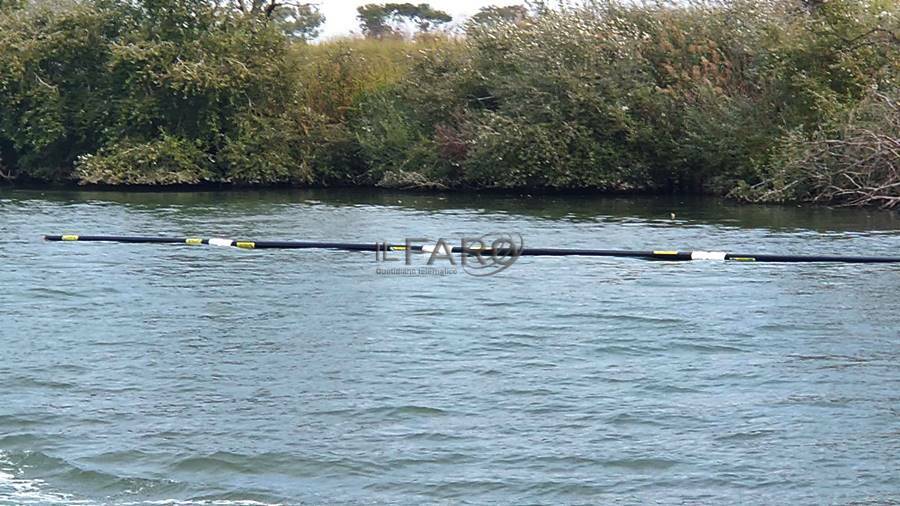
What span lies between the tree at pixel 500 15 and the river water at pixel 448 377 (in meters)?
14.3

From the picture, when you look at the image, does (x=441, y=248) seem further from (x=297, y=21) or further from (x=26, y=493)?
(x=297, y=21)

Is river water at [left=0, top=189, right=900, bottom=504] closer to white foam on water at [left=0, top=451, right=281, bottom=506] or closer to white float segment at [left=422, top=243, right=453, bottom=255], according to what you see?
white foam on water at [left=0, top=451, right=281, bottom=506]

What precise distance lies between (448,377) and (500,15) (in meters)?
24.6

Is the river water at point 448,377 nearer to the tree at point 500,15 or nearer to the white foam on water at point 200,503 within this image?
the white foam on water at point 200,503

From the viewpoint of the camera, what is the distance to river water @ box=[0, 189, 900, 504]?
31.7 ft

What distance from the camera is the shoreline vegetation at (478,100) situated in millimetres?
28219

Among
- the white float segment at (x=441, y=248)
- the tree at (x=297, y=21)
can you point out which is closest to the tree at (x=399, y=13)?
the tree at (x=297, y=21)

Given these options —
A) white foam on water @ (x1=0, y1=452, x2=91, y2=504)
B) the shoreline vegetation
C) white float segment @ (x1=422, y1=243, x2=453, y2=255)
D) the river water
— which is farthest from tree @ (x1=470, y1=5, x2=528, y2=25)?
white foam on water @ (x1=0, y1=452, x2=91, y2=504)

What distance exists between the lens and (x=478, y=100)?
109ft

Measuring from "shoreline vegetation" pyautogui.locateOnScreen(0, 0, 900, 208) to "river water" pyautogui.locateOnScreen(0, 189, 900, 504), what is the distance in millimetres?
7136

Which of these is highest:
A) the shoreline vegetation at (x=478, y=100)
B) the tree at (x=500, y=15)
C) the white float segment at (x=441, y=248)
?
the tree at (x=500, y=15)

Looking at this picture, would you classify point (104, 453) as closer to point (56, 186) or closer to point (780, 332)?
point (780, 332)

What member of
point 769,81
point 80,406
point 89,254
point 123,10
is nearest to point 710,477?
point 80,406

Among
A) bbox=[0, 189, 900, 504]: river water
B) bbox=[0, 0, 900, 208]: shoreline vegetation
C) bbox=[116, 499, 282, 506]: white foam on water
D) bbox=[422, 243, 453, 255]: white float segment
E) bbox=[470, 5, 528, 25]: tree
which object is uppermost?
bbox=[470, 5, 528, 25]: tree
